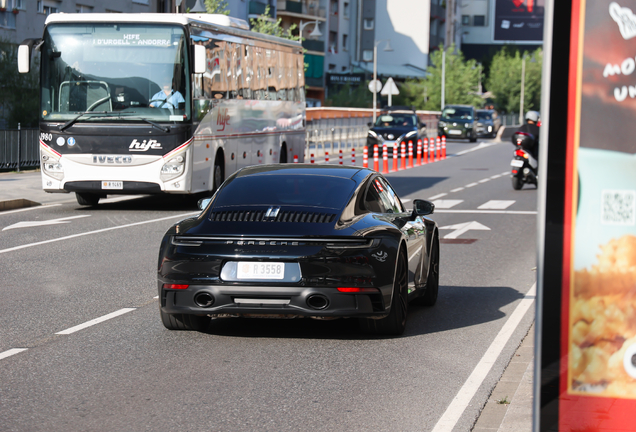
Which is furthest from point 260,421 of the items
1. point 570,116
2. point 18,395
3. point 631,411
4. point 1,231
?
point 1,231

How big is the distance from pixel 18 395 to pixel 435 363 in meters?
2.71

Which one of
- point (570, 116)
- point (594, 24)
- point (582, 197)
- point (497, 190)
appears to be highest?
point (594, 24)

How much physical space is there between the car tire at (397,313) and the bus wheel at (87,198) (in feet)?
41.8

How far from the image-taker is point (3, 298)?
31.6 feet

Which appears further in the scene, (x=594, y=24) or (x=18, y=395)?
(x=18, y=395)

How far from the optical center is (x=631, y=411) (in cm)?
383

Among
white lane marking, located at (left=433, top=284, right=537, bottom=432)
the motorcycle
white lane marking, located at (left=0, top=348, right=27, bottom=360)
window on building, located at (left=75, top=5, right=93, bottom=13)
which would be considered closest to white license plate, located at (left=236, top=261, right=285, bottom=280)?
white lane marking, located at (left=433, top=284, right=537, bottom=432)

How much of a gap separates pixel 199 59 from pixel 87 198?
11.7 feet

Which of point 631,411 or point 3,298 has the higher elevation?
point 631,411

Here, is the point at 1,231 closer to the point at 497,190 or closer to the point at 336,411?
the point at 336,411

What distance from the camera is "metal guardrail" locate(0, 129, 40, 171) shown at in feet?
90.3

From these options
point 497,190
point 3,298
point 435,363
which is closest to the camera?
point 435,363

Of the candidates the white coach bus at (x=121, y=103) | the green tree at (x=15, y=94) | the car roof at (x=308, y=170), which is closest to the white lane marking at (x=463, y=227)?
the white coach bus at (x=121, y=103)

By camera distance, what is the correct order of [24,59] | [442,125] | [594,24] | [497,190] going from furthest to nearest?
[442,125], [497,190], [24,59], [594,24]
